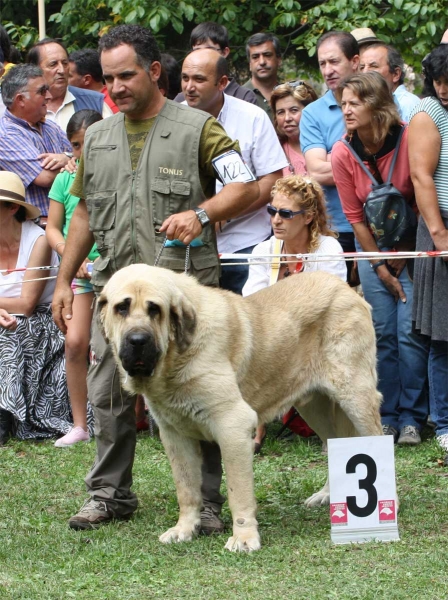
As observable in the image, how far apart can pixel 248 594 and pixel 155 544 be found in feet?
3.32

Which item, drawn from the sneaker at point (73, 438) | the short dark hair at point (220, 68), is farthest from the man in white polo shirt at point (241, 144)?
the sneaker at point (73, 438)

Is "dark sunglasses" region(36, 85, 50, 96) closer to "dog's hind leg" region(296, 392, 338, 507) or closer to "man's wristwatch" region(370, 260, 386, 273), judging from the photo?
"man's wristwatch" region(370, 260, 386, 273)

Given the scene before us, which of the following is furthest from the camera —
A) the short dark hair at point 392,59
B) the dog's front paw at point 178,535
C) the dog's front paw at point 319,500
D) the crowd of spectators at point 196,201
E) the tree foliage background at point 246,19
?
the tree foliage background at point 246,19

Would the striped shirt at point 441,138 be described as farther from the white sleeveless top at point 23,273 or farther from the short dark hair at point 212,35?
the white sleeveless top at point 23,273

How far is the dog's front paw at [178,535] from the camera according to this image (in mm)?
5252

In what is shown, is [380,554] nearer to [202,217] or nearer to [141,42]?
[202,217]

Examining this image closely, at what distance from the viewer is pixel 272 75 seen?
32.1 feet

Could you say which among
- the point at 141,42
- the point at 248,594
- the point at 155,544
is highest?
the point at 141,42

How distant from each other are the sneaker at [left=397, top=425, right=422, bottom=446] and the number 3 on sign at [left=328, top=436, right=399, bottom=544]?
2.41 m

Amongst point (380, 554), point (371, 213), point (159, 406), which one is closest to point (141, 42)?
point (159, 406)

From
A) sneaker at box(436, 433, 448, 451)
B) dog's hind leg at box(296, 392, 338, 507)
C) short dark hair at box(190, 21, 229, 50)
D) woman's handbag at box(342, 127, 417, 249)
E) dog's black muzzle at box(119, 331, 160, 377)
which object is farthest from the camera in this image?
short dark hair at box(190, 21, 229, 50)

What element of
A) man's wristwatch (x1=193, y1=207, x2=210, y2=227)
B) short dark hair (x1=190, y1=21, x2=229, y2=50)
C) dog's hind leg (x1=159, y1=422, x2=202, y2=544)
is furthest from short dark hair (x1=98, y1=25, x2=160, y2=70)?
short dark hair (x1=190, y1=21, x2=229, y2=50)

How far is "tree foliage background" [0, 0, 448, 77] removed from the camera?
1188 cm

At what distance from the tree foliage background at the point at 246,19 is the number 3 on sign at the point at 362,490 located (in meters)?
7.63
